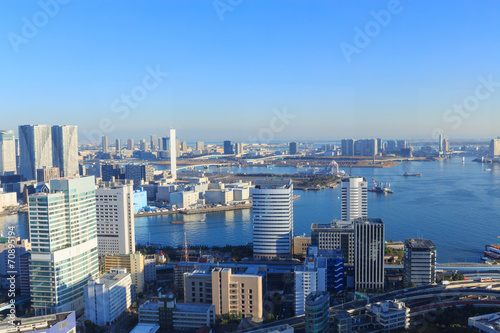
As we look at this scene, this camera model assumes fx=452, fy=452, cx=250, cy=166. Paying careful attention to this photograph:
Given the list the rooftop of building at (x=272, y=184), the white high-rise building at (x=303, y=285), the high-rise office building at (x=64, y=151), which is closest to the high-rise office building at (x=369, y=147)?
the high-rise office building at (x=64, y=151)

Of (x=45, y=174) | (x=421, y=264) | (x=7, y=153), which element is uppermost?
(x=7, y=153)

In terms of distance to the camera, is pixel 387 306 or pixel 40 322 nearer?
pixel 40 322

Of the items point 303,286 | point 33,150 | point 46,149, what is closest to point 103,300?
point 303,286

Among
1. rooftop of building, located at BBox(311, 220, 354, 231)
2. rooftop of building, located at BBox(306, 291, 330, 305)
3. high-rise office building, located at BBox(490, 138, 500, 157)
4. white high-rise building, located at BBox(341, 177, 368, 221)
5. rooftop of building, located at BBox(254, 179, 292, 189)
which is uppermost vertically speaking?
high-rise office building, located at BBox(490, 138, 500, 157)

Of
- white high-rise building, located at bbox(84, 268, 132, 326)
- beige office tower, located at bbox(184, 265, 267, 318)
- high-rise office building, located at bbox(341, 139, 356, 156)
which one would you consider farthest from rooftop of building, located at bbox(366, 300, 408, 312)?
high-rise office building, located at bbox(341, 139, 356, 156)

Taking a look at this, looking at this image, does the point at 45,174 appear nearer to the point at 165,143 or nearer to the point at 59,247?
the point at 59,247

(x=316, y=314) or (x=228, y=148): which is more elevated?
(x=228, y=148)

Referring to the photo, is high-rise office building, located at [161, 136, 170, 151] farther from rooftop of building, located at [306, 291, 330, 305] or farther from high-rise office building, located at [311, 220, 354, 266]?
rooftop of building, located at [306, 291, 330, 305]

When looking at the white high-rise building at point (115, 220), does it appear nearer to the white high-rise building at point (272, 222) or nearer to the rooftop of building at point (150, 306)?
the white high-rise building at point (272, 222)
